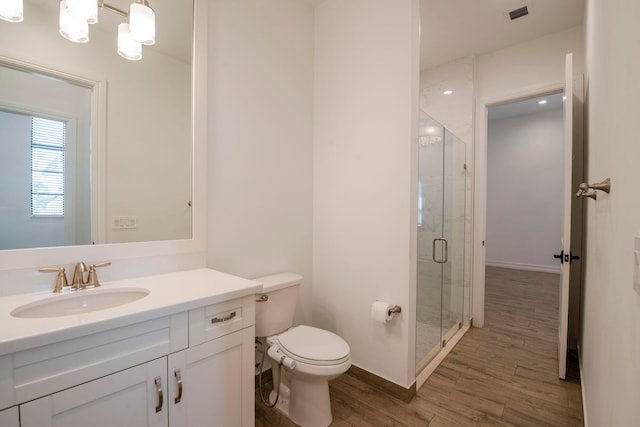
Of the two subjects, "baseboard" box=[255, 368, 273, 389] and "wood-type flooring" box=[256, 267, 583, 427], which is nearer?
"wood-type flooring" box=[256, 267, 583, 427]

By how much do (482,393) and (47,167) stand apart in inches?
109

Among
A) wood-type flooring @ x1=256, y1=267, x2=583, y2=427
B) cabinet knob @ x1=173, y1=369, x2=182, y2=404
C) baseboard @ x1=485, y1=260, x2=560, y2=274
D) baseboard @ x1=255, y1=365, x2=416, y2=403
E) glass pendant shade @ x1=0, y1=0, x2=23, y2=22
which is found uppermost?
glass pendant shade @ x1=0, y1=0, x2=23, y2=22

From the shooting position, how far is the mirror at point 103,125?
115 centimetres

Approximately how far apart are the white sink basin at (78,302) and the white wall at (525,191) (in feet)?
21.5

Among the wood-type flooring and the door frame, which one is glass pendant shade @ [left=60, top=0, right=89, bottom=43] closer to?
the wood-type flooring

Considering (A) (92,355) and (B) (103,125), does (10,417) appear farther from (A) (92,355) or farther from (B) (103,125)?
(B) (103,125)

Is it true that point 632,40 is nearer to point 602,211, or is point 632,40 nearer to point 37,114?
point 602,211

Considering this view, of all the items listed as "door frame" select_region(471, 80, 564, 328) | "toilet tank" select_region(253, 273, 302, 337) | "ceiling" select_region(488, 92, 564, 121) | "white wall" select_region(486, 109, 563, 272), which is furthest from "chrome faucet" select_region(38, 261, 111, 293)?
"white wall" select_region(486, 109, 563, 272)

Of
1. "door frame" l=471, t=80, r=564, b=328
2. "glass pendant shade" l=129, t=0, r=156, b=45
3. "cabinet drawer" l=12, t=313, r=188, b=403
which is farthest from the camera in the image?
"door frame" l=471, t=80, r=564, b=328

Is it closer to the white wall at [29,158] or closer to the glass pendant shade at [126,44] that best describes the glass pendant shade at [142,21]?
the glass pendant shade at [126,44]

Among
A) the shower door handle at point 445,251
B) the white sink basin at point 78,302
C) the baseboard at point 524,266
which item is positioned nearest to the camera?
the white sink basin at point 78,302

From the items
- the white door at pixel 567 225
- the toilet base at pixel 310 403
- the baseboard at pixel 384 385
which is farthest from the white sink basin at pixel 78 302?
the white door at pixel 567 225

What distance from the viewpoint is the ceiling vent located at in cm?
233

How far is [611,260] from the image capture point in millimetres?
981
